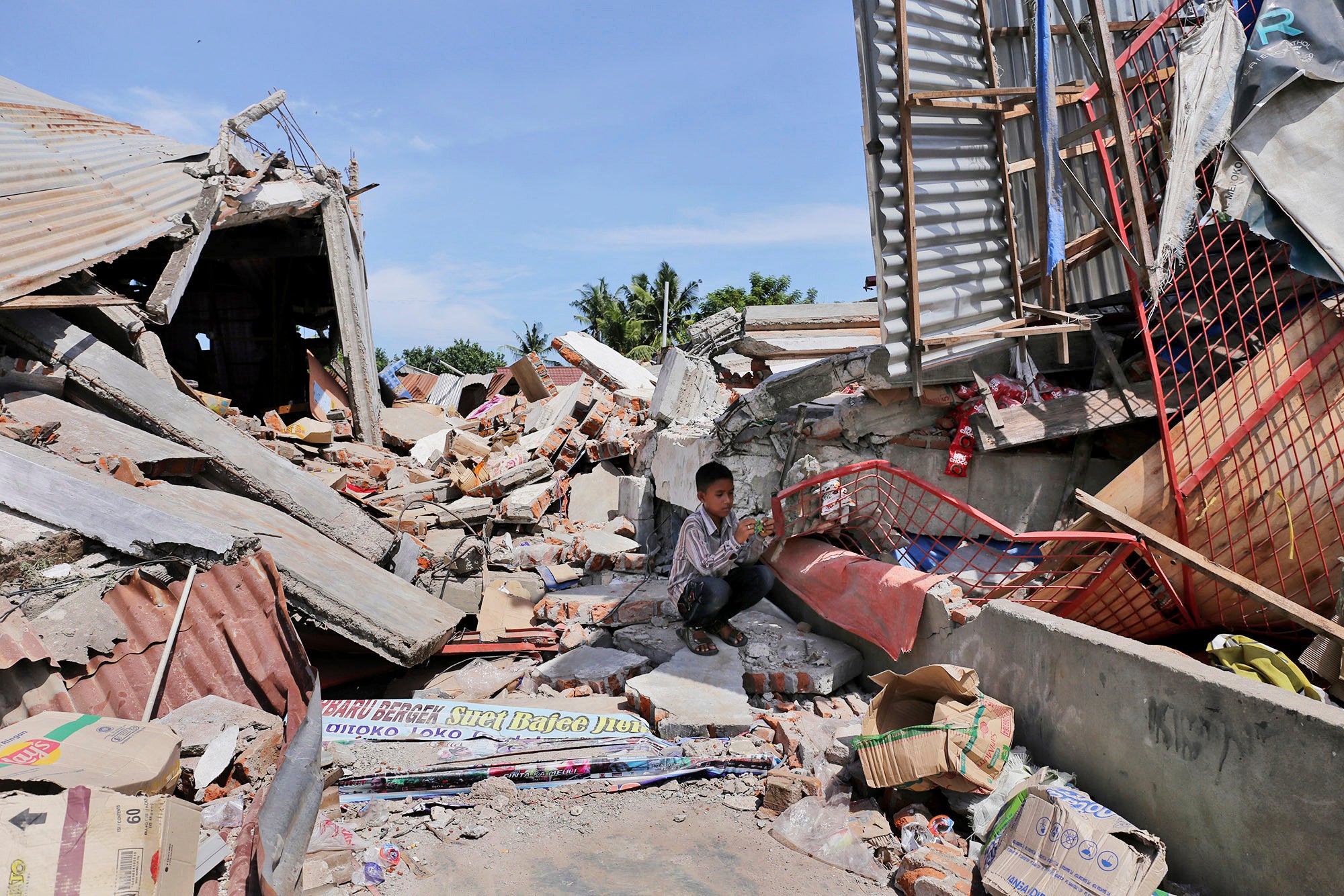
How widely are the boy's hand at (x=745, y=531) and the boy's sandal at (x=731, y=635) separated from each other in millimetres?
546

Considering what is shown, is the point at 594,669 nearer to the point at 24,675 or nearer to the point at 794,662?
the point at 794,662

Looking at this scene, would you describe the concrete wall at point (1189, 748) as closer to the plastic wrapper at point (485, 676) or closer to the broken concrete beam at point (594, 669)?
the broken concrete beam at point (594, 669)

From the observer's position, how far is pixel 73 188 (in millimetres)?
7777

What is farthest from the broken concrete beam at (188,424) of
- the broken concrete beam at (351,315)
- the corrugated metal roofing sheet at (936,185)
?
the broken concrete beam at (351,315)

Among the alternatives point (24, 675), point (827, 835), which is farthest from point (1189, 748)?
point (24, 675)

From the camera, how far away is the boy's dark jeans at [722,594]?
4.48 m

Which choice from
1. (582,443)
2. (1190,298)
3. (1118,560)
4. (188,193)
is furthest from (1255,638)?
(188,193)

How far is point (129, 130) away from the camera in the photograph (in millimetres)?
11414

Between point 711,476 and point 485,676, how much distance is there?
6.12 ft

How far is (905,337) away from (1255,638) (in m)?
2.21

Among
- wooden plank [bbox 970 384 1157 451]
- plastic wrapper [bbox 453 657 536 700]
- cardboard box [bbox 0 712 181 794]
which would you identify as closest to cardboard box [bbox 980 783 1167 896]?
wooden plank [bbox 970 384 1157 451]

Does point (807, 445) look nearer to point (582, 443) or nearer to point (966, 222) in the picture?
point (966, 222)

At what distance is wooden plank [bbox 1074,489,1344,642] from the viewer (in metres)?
3.00

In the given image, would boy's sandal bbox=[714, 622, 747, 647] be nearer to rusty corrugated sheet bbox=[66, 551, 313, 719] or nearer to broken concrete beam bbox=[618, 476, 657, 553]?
rusty corrugated sheet bbox=[66, 551, 313, 719]
